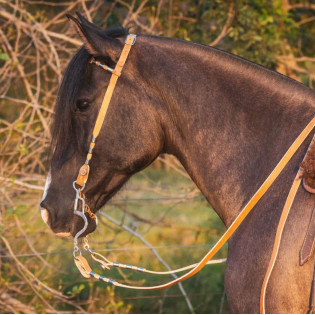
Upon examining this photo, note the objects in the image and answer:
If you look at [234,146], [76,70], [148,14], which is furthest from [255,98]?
[148,14]

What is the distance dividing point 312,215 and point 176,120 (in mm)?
687

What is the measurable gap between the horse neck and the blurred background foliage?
1519mm

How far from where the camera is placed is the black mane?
213 centimetres

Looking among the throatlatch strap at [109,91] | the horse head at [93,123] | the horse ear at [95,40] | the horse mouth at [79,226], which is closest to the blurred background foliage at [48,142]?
the horse mouth at [79,226]

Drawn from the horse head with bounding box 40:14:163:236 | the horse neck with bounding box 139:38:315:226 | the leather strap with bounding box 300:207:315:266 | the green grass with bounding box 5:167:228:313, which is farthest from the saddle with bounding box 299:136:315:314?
the green grass with bounding box 5:167:228:313

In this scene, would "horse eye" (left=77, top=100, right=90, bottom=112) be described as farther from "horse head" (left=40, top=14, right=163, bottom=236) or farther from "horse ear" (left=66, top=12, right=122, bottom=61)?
"horse ear" (left=66, top=12, right=122, bottom=61)

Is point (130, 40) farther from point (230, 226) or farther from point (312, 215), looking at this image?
point (312, 215)

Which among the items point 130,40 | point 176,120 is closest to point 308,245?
point 176,120

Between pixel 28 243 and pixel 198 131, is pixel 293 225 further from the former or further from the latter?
pixel 28 243

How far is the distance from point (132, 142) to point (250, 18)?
11.1 ft

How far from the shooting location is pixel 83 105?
216 centimetres

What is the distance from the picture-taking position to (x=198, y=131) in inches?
84.0

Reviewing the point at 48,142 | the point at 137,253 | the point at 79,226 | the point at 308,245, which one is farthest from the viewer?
the point at 137,253

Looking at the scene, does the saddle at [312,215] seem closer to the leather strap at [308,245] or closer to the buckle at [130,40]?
the leather strap at [308,245]
